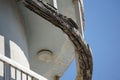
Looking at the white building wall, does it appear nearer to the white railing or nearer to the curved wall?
the curved wall

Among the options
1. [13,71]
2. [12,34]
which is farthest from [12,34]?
[13,71]

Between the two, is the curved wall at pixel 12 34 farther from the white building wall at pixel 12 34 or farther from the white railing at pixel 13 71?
the white railing at pixel 13 71

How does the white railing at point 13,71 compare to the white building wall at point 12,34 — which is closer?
the white railing at point 13,71

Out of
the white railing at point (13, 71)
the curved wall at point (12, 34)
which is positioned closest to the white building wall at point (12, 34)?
the curved wall at point (12, 34)

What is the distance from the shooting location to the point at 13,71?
4.16 metres

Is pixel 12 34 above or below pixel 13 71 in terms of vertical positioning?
above

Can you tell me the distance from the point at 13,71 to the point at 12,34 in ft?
1.52

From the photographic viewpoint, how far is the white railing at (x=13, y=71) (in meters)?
3.88

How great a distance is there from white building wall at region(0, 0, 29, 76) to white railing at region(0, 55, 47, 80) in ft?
0.61

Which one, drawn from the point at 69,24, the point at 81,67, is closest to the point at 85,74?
the point at 81,67

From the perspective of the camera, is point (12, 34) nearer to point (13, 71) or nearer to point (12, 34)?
point (12, 34)

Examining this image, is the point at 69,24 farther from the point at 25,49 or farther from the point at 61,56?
the point at 61,56

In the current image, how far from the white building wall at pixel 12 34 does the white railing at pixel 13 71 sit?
19cm

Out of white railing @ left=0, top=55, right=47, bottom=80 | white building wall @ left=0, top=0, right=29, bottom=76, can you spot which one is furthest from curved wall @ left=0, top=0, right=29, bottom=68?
white railing @ left=0, top=55, right=47, bottom=80
